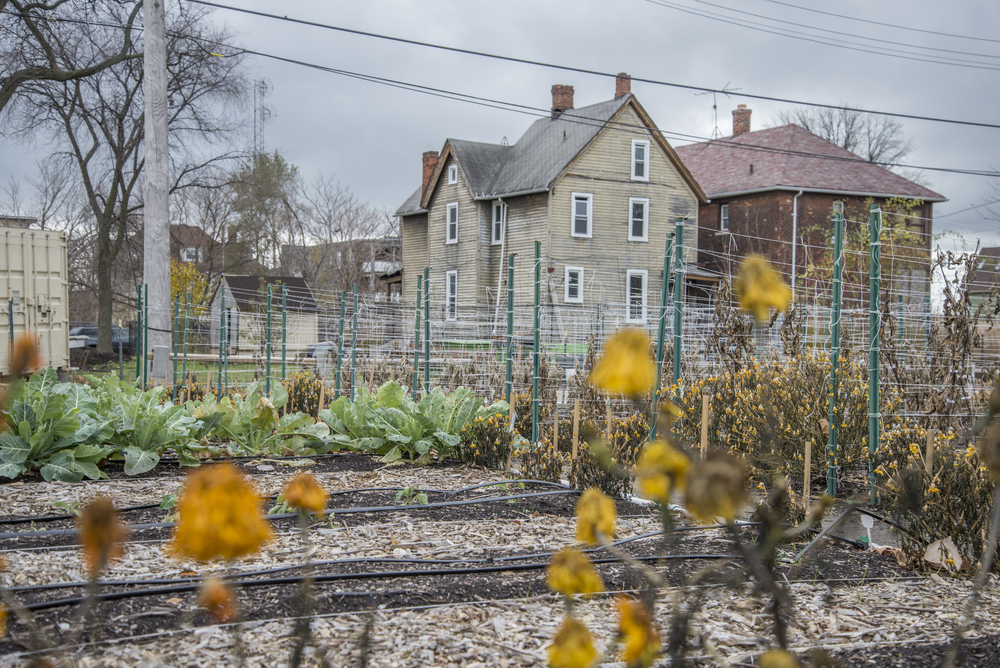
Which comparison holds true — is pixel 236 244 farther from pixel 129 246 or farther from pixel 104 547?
pixel 104 547

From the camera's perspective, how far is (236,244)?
43.6 metres

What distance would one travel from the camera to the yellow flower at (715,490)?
69 cm

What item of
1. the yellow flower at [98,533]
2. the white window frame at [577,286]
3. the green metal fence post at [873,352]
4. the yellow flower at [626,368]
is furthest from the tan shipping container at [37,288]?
the white window frame at [577,286]

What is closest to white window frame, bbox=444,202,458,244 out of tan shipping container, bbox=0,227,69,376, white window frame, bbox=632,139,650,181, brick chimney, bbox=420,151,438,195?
brick chimney, bbox=420,151,438,195

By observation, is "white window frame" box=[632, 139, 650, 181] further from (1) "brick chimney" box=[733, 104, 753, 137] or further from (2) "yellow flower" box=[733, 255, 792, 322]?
(2) "yellow flower" box=[733, 255, 792, 322]

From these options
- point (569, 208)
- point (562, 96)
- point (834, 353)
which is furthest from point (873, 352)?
point (562, 96)

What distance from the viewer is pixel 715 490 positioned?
70 centimetres

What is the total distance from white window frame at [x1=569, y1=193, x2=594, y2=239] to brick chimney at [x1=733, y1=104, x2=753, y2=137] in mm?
12002

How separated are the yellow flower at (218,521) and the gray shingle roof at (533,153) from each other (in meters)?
26.4

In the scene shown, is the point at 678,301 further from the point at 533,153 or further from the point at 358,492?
the point at 533,153

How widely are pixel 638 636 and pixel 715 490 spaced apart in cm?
24

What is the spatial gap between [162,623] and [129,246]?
26.6 metres

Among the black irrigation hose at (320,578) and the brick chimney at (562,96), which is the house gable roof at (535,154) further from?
the black irrigation hose at (320,578)

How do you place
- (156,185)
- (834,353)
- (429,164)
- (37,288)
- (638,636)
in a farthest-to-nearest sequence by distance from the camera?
(429,164) < (37,288) < (156,185) < (834,353) < (638,636)
